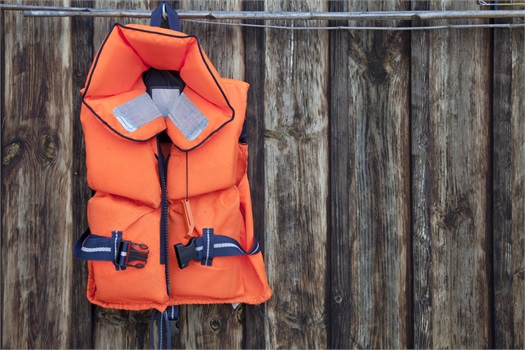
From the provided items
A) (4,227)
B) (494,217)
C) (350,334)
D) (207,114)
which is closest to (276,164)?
(207,114)

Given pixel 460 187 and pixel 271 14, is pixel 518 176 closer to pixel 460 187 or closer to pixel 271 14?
pixel 460 187

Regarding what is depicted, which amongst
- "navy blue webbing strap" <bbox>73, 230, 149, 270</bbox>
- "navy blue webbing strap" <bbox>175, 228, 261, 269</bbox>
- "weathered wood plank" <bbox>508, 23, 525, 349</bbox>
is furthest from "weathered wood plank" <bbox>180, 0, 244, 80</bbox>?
"weathered wood plank" <bbox>508, 23, 525, 349</bbox>

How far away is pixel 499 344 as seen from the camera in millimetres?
2123

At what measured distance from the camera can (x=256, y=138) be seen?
2082mm

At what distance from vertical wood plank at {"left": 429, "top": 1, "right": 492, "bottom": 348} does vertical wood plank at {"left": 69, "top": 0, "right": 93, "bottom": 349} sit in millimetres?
1276

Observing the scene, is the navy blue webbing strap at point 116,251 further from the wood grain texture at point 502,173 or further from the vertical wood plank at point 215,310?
the wood grain texture at point 502,173

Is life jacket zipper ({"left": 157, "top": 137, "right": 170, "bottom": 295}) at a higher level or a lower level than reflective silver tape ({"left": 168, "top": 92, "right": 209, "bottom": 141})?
lower

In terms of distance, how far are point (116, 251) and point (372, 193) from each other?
94 centimetres

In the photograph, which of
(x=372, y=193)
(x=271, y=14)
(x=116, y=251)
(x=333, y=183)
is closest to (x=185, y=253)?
(x=116, y=251)

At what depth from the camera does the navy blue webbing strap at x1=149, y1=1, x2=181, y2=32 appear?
6.20ft

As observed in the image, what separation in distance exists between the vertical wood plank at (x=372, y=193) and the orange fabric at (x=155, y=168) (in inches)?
16.2

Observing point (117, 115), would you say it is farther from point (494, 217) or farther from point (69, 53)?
point (494, 217)

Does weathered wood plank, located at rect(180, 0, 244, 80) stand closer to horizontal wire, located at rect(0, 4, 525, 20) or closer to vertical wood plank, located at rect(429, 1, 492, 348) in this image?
horizontal wire, located at rect(0, 4, 525, 20)

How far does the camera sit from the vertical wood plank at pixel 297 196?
2.08 m
